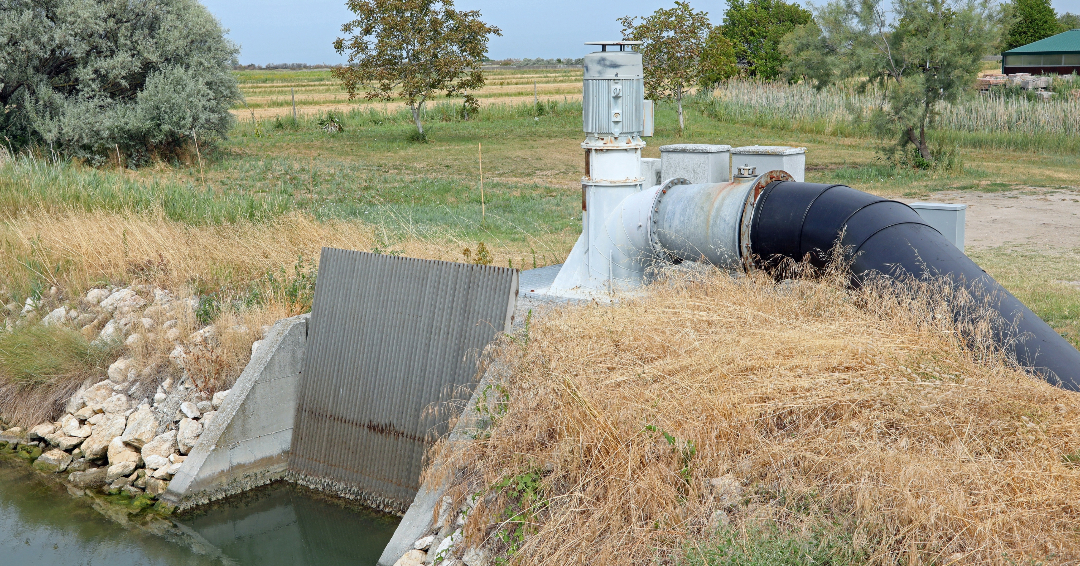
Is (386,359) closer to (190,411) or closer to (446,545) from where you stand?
(190,411)

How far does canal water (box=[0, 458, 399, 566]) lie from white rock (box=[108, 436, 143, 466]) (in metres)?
0.47

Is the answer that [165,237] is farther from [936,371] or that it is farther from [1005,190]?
[1005,190]

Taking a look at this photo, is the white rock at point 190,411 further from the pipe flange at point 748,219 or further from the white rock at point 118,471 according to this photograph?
the pipe flange at point 748,219

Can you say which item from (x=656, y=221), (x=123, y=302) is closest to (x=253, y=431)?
(x=123, y=302)

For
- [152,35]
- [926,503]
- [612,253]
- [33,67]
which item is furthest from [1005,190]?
[33,67]

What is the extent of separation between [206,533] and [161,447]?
1.18 m

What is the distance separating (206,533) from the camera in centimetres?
739

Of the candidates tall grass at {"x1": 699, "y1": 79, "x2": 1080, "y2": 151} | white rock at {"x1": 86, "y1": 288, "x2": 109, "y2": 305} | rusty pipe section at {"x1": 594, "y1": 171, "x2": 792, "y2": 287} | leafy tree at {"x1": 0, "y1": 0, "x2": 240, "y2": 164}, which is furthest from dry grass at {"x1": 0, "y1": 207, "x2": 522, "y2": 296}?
tall grass at {"x1": 699, "y1": 79, "x2": 1080, "y2": 151}

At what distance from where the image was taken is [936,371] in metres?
4.84

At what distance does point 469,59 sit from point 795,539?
2532 cm

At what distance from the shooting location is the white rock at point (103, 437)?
27.5 feet

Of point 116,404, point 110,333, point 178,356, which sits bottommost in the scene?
A: point 116,404

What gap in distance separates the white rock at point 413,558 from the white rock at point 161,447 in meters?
3.57

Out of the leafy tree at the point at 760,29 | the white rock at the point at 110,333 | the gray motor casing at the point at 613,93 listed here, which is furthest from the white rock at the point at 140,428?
the leafy tree at the point at 760,29
